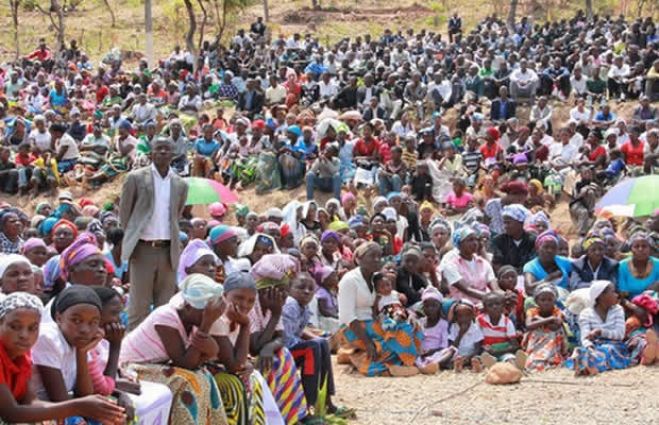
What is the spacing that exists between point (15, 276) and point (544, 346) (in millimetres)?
4178

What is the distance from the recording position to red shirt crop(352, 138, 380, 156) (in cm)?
1748

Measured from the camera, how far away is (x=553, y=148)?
17.3 metres

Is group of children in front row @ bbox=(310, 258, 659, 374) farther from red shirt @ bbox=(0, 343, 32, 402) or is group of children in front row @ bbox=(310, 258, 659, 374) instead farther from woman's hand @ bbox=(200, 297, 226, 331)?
red shirt @ bbox=(0, 343, 32, 402)

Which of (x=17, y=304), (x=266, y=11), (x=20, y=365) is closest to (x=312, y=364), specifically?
(x=20, y=365)

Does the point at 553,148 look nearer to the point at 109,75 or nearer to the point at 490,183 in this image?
the point at 490,183

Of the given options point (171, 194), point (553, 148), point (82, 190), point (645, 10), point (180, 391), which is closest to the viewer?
point (180, 391)

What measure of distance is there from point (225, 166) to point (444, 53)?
8.34 m

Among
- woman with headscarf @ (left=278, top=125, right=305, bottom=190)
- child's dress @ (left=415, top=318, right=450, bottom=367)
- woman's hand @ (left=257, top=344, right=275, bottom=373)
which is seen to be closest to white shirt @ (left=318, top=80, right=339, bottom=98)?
woman with headscarf @ (left=278, top=125, right=305, bottom=190)

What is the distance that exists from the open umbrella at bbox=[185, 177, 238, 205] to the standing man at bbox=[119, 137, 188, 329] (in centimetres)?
445

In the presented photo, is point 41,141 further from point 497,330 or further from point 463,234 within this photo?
point 497,330

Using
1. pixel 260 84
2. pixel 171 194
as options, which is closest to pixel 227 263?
pixel 171 194

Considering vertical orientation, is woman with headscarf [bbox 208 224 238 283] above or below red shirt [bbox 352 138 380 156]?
above

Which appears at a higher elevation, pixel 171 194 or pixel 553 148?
pixel 171 194

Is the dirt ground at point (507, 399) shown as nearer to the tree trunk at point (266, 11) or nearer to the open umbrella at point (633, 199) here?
the open umbrella at point (633, 199)
